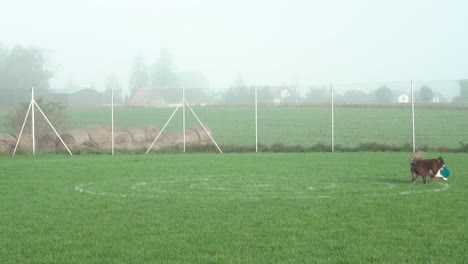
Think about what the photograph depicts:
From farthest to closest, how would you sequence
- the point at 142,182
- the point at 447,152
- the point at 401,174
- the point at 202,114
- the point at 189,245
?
the point at 202,114, the point at 447,152, the point at 401,174, the point at 142,182, the point at 189,245

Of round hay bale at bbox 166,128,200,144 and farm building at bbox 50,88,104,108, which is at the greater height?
farm building at bbox 50,88,104,108

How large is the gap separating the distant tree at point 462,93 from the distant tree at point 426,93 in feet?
2.75

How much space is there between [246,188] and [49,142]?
13.5 metres

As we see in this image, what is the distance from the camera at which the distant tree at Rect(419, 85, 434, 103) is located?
72.1 feet

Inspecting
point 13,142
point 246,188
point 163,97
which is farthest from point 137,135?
point 246,188

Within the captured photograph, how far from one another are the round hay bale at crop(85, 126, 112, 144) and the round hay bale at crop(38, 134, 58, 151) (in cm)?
129

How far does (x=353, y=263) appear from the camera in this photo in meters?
4.94

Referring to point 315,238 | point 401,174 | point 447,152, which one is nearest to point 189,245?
point 315,238

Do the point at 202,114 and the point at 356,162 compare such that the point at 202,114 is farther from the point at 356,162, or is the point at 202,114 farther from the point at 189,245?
the point at 189,245

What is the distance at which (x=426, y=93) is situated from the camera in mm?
22312

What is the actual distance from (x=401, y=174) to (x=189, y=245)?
755cm

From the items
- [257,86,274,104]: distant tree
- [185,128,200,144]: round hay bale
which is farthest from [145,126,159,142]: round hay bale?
[257,86,274,104]: distant tree

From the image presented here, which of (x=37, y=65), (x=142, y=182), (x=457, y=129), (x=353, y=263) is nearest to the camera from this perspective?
(x=353, y=263)

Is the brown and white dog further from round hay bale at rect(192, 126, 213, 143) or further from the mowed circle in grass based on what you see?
round hay bale at rect(192, 126, 213, 143)
